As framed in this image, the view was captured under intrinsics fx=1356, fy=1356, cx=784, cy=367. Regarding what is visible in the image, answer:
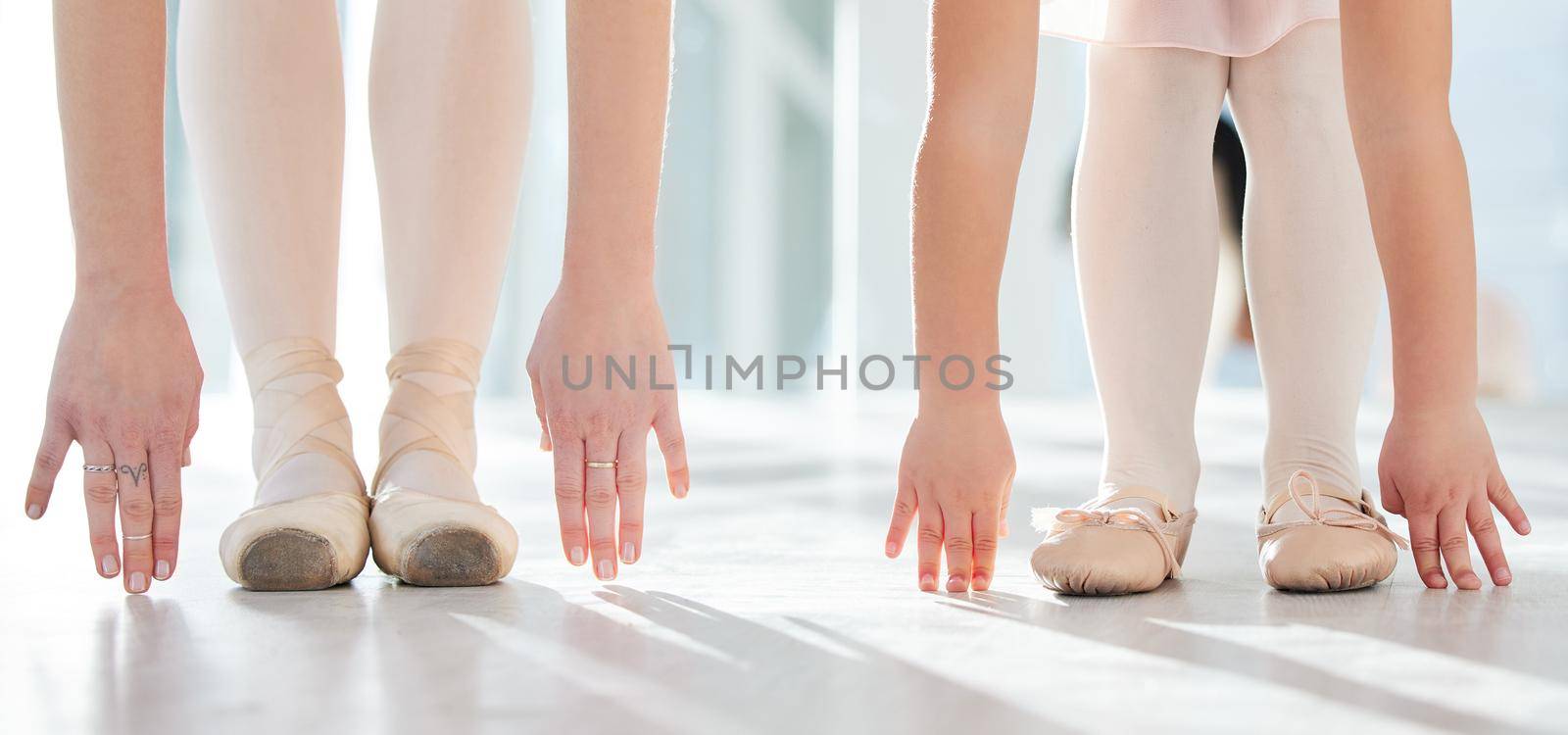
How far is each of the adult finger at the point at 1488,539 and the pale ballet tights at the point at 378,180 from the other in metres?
0.61

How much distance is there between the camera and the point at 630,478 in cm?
76

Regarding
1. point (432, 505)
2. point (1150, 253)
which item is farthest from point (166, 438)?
point (1150, 253)

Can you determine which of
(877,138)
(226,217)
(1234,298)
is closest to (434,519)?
(226,217)

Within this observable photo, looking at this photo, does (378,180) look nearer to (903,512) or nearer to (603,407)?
(603,407)

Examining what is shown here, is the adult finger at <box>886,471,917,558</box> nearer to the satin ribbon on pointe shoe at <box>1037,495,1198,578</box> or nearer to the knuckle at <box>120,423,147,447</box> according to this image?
the satin ribbon on pointe shoe at <box>1037,495,1198,578</box>

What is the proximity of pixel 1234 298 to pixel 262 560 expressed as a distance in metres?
4.27

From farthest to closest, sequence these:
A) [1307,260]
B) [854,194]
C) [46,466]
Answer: [854,194] → [1307,260] → [46,466]

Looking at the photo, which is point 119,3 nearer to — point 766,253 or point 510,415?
point 510,415

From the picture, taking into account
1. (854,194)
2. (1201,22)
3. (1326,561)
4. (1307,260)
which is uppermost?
(854,194)

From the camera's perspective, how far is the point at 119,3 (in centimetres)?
77

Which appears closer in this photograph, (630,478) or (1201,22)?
(630,478)

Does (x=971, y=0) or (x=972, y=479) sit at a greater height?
(x=971, y=0)

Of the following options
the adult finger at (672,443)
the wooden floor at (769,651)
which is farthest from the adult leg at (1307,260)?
the adult finger at (672,443)

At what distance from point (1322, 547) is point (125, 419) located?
675 mm
